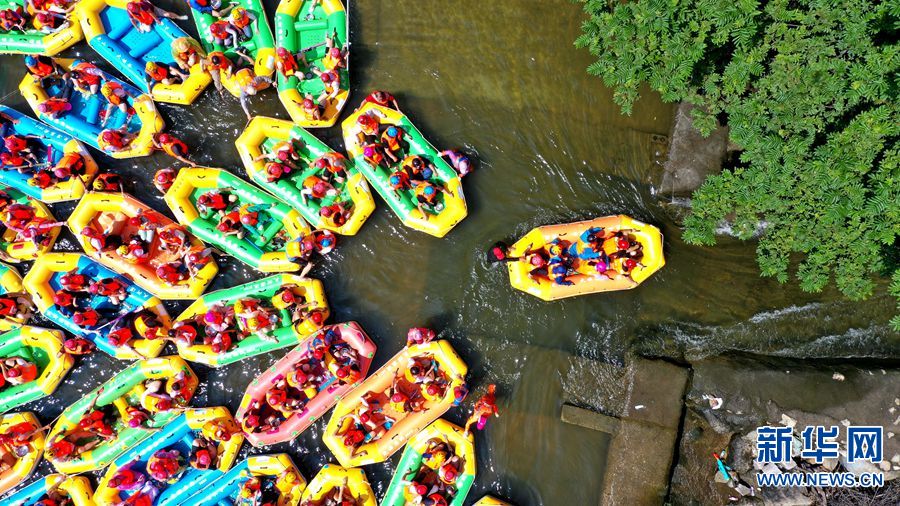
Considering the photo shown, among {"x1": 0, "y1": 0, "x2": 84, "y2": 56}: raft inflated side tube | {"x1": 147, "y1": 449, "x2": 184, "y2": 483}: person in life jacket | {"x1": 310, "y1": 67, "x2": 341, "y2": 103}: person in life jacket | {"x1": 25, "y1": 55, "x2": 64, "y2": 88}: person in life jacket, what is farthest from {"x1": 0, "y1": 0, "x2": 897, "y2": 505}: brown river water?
{"x1": 25, "y1": 55, "x2": 64, "y2": 88}: person in life jacket

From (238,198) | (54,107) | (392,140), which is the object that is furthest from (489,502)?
(54,107)

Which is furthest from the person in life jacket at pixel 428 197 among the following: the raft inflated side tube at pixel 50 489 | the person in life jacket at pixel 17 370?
the raft inflated side tube at pixel 50 489

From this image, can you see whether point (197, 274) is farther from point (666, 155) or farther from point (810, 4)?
point (810, 4)

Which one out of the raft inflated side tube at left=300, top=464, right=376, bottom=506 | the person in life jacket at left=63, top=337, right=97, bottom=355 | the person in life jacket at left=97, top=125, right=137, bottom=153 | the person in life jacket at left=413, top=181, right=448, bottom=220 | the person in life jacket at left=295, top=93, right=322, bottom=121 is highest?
the person in life jacket at left=295, top=93, right=322, bottom=121

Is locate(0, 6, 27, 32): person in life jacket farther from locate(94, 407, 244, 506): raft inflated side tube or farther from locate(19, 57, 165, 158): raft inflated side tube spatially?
locate(94, 407, 244, 506): raft inflated side tube

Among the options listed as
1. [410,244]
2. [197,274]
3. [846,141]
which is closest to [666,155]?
[846,141]
